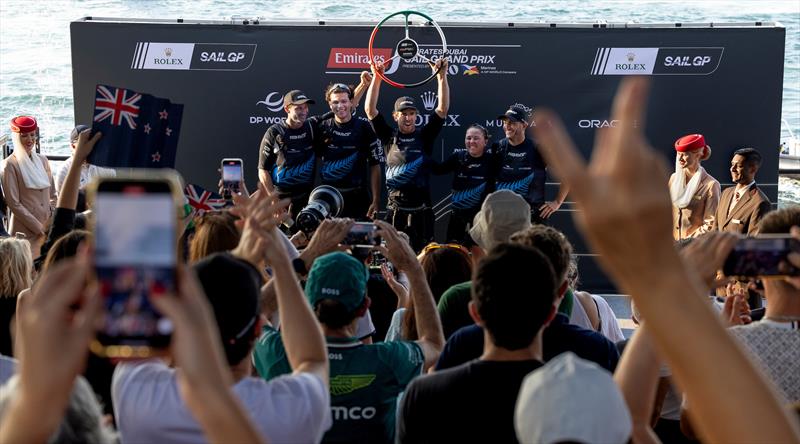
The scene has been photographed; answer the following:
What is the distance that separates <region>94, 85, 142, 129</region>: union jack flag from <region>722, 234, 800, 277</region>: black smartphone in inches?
143

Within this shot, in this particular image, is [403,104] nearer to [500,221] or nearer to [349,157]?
[349,157]

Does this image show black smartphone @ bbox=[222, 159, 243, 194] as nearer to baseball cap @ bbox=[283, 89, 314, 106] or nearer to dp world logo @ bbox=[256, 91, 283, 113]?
baseball cap @ bbox=[283, 89, 314, 106]

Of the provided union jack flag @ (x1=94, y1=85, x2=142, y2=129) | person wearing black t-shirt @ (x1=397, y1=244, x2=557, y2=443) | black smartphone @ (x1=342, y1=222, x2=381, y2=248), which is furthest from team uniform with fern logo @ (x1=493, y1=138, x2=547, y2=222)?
person wearing black t-shirt @ (x1=397, y1=244, x2=557, y2=443)

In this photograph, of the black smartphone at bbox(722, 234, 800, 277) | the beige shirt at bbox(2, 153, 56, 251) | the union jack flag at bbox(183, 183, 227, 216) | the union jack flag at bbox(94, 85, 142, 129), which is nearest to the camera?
the black smartphone at bbox(722, 234, 800, 277)

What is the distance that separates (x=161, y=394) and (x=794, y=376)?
1717 mm

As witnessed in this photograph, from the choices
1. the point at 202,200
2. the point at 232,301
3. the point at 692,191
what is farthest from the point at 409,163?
the point at 232,301

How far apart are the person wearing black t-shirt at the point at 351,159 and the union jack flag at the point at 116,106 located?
384 cm

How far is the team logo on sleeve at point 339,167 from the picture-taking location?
31.0 ft

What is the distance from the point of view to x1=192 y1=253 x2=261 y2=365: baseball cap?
2.47 metres

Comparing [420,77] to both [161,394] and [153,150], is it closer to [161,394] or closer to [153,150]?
[153,150]

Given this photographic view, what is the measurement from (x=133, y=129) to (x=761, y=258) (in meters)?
3.83

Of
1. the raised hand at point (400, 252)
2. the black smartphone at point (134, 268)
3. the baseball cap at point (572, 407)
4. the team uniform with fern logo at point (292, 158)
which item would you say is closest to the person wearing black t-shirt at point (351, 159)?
the team uniform with fern logo at point (292, 158)

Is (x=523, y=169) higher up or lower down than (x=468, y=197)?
higher up

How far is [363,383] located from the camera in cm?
321
